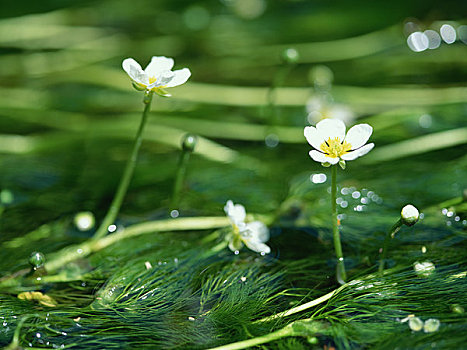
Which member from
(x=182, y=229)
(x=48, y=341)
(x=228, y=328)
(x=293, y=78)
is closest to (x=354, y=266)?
(x=228, y=328)

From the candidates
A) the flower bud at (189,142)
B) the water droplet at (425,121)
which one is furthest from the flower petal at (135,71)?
the water droplet at (425,121)

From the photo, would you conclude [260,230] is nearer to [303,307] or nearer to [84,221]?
[303,307]

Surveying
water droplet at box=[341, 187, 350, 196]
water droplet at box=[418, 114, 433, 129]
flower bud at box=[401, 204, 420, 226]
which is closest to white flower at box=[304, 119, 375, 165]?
flower bud at box=[401, 204, 420, 226]

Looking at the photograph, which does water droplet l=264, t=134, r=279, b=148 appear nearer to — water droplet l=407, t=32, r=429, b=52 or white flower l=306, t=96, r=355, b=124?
white flower l=306, t=96, r=355, b=124

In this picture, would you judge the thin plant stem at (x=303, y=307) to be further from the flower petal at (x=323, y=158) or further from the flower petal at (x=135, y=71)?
the flower petal at (x=135, y=71)

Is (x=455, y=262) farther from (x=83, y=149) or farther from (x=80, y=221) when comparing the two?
(x=83, y=149)

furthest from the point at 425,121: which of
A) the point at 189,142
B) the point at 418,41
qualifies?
the point at 189,142
